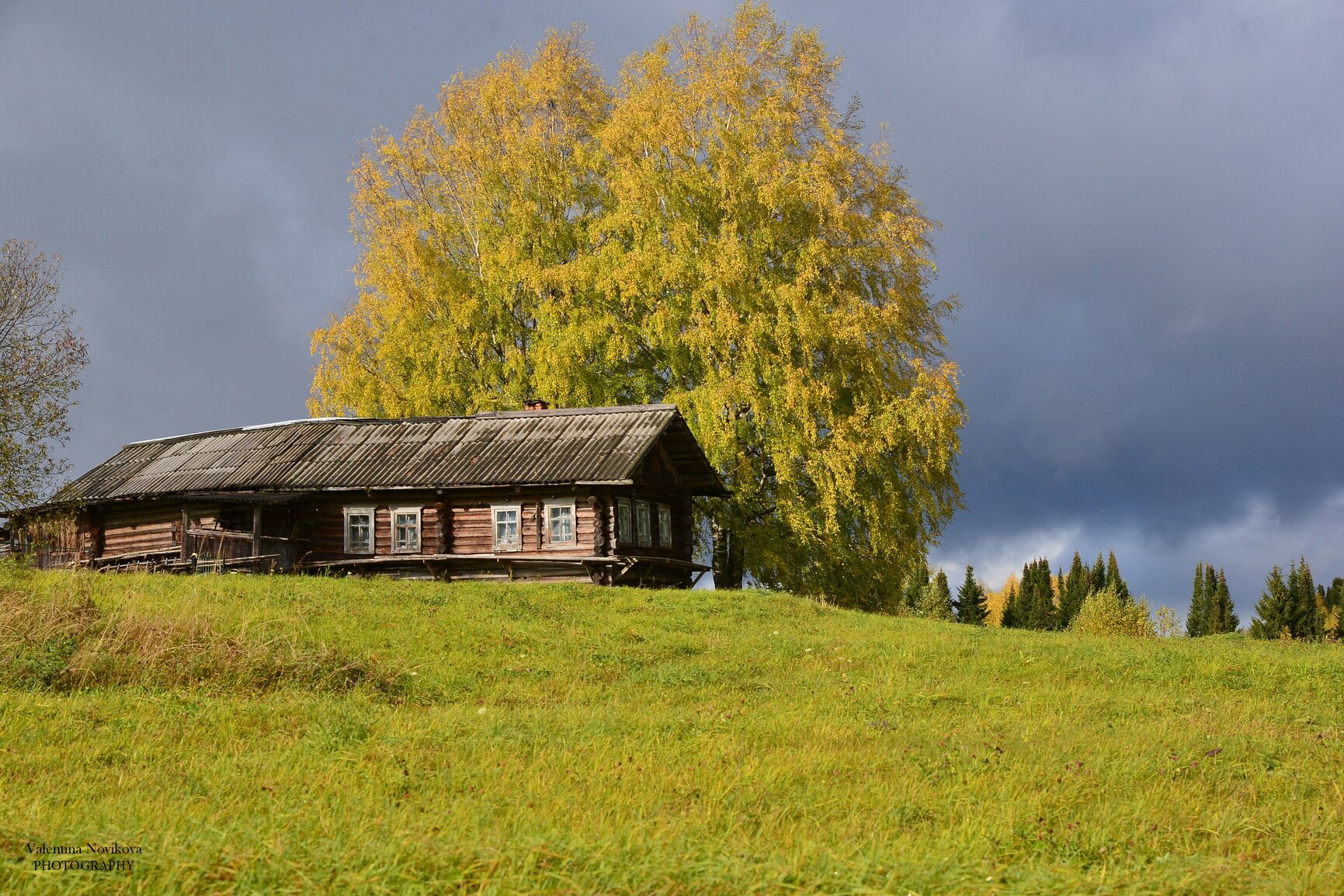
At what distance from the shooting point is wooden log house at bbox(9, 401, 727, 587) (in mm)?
29312

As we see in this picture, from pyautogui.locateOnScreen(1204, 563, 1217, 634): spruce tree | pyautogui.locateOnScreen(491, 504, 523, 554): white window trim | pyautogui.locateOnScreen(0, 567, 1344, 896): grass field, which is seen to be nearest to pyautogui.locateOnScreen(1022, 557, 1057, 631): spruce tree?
pyautogui.locateOnScreen(1204, 563, 1217, 634): spruce tree

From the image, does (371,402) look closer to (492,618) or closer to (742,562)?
(742,562)

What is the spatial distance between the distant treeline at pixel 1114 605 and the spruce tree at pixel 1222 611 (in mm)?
87

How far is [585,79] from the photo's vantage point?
126 feet

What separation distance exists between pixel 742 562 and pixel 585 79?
17350mm

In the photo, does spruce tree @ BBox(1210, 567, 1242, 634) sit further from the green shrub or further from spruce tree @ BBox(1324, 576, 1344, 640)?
the green shrub

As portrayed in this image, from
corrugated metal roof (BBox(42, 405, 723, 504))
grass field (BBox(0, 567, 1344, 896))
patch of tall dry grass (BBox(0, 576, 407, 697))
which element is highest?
corrugated metal roof (BBox(42, 405, 723, 504))

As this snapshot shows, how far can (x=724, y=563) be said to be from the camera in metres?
34.3

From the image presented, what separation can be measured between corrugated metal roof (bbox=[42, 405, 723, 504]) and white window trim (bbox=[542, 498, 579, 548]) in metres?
1.03

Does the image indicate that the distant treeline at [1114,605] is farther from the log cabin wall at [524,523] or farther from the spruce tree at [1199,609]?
the log cabin wall at [524,523]

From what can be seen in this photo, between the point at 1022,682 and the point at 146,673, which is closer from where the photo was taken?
the point at 146,673

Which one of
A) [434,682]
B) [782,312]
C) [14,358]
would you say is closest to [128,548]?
[14,358]

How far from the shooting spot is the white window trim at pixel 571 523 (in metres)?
29.3

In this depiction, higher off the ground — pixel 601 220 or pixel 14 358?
pixel 601 220
